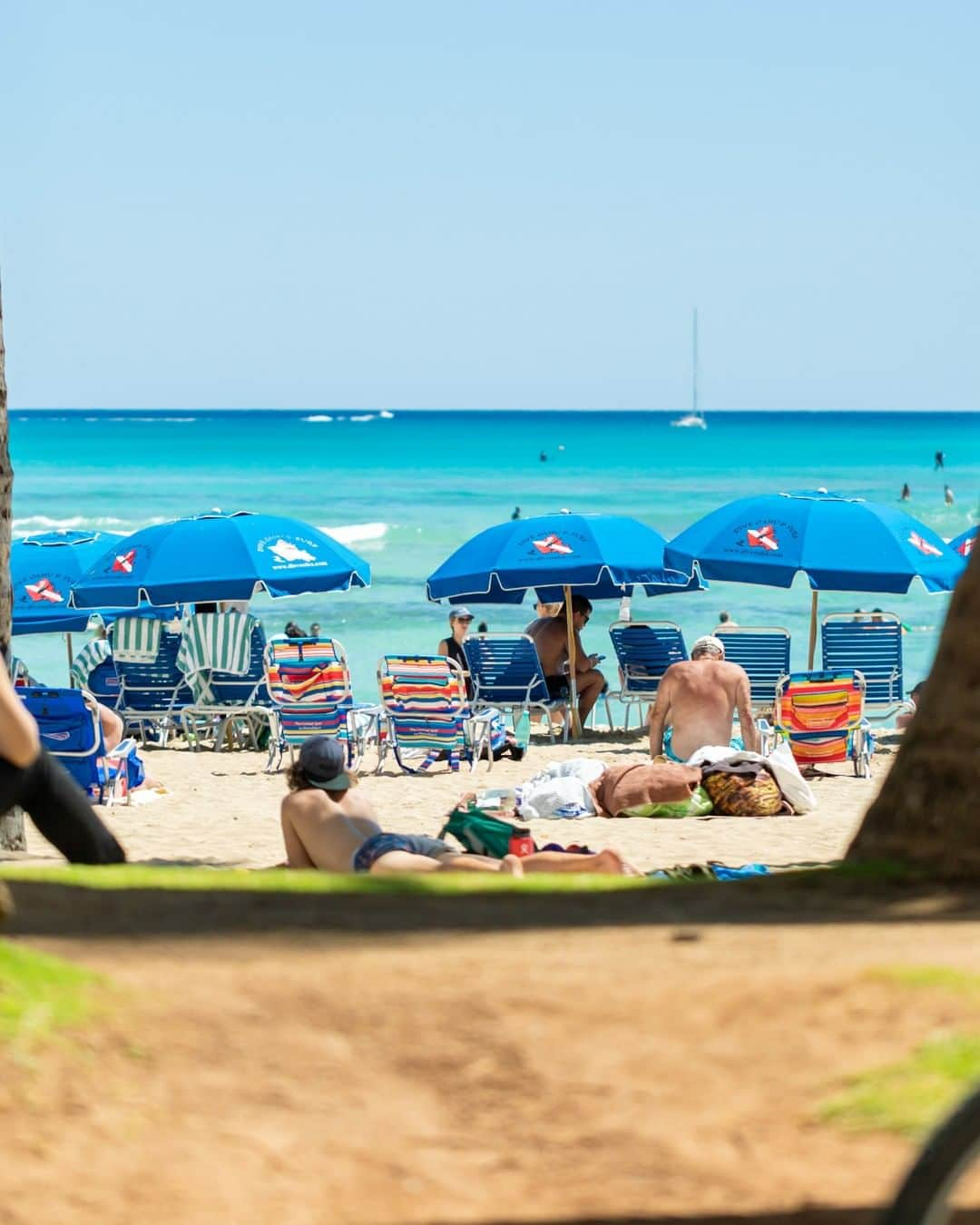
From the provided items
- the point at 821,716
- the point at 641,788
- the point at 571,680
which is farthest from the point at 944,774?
the point at 571,680

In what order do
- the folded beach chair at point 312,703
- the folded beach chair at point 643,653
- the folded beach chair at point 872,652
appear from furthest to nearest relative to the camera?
the folded beach chair at point 643,653
the folded beach chair at point 872,652
the folded beach chair at point 312,703

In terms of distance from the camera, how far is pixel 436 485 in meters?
66.7

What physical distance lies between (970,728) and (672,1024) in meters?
1.83

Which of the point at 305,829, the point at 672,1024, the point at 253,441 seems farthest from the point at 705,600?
the point at 253,441

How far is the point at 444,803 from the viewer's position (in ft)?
33.9

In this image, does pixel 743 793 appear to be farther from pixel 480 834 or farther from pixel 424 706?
pixel 480 834

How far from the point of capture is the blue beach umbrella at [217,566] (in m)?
12.6

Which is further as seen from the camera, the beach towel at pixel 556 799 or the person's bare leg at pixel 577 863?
the beach towel at pixel 556 799

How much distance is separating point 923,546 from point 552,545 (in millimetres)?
2820

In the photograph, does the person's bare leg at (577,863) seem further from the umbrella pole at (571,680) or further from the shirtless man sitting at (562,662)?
the shirtless man sitting at (562,662)

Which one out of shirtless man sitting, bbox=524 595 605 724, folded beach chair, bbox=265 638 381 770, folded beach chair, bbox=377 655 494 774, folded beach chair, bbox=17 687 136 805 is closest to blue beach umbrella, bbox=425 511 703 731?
shirtless man sitting, bbox=524 595 605 724

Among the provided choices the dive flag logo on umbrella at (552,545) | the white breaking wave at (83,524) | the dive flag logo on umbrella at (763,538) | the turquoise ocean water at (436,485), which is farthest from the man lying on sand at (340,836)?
the white breaking wave at (83,524)

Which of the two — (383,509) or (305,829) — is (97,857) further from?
(383,509)

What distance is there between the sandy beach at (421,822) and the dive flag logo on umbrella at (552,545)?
5.28ft
